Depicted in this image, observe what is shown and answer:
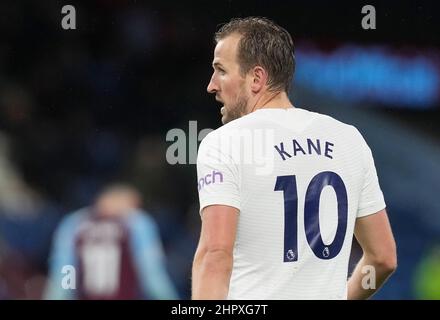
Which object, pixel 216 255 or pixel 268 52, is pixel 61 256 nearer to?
pixel 268 52

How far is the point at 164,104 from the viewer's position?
28.6ft

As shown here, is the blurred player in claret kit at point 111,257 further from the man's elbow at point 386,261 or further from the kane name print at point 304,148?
the kane name print at point 304,148

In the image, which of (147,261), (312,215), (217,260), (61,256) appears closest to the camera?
(217,260)

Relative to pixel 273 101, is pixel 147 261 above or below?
below

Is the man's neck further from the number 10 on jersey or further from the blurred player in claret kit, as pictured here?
the blurred player in claret kit

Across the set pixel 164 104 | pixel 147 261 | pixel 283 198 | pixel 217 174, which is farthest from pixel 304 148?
pixel 164 104

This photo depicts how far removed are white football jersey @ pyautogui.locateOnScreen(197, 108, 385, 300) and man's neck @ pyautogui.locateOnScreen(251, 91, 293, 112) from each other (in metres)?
0.05

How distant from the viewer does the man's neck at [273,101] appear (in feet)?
9.22

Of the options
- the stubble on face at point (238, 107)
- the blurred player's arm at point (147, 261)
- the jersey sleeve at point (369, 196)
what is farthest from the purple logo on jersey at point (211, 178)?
the blurred player's arm at point (147, 261)

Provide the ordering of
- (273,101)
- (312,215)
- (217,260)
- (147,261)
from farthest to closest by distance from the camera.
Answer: (147,261) → (273,101) → (312,215) → (217,260)

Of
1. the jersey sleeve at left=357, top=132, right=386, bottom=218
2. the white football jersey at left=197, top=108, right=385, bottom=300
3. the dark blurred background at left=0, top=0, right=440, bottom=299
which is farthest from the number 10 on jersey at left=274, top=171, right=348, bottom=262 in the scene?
the dark blurred background at left=0, top=0, right=440, bottom=299

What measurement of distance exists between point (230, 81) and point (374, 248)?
0.67 m

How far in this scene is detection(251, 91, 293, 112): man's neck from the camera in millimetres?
2811

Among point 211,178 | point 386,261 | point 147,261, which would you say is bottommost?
point 147,261
